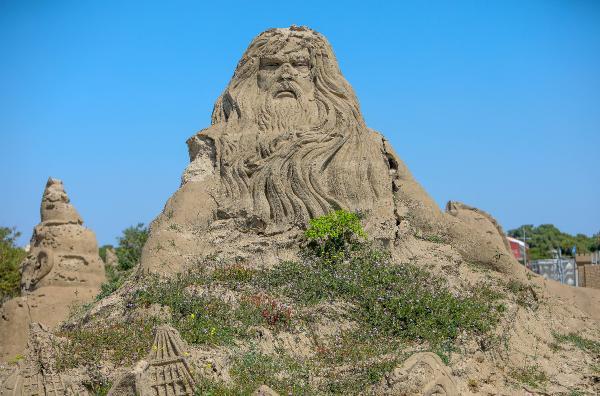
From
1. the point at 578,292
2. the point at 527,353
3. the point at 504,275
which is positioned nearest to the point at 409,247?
the point at 504,275

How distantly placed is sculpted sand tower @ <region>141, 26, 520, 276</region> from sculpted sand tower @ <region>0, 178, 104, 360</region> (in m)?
5.40

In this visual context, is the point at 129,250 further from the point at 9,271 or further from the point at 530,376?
the point at 530,376

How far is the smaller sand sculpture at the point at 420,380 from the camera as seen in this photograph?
411 inches

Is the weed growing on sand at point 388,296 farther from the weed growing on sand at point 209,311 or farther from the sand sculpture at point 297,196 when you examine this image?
the weed growing on sand at point 209,311

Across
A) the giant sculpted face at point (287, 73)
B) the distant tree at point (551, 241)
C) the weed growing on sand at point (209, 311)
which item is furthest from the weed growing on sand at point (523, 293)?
the distant tree at point (551, 241)

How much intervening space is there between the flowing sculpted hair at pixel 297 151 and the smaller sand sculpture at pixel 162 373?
5.19 m

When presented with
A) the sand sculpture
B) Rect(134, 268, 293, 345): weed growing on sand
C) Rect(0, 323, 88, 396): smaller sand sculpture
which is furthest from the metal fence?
Rect(0, 323, 88, 396): smaller sand sculpture

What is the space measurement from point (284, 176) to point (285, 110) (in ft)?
5.24

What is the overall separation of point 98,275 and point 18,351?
2942mm

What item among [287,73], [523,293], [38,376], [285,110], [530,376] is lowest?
[38,376]

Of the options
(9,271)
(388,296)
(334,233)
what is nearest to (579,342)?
(388,296)

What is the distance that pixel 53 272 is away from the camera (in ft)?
68.3

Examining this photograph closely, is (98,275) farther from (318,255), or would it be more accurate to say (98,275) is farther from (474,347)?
(474,347)

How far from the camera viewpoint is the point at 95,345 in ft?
38.7
